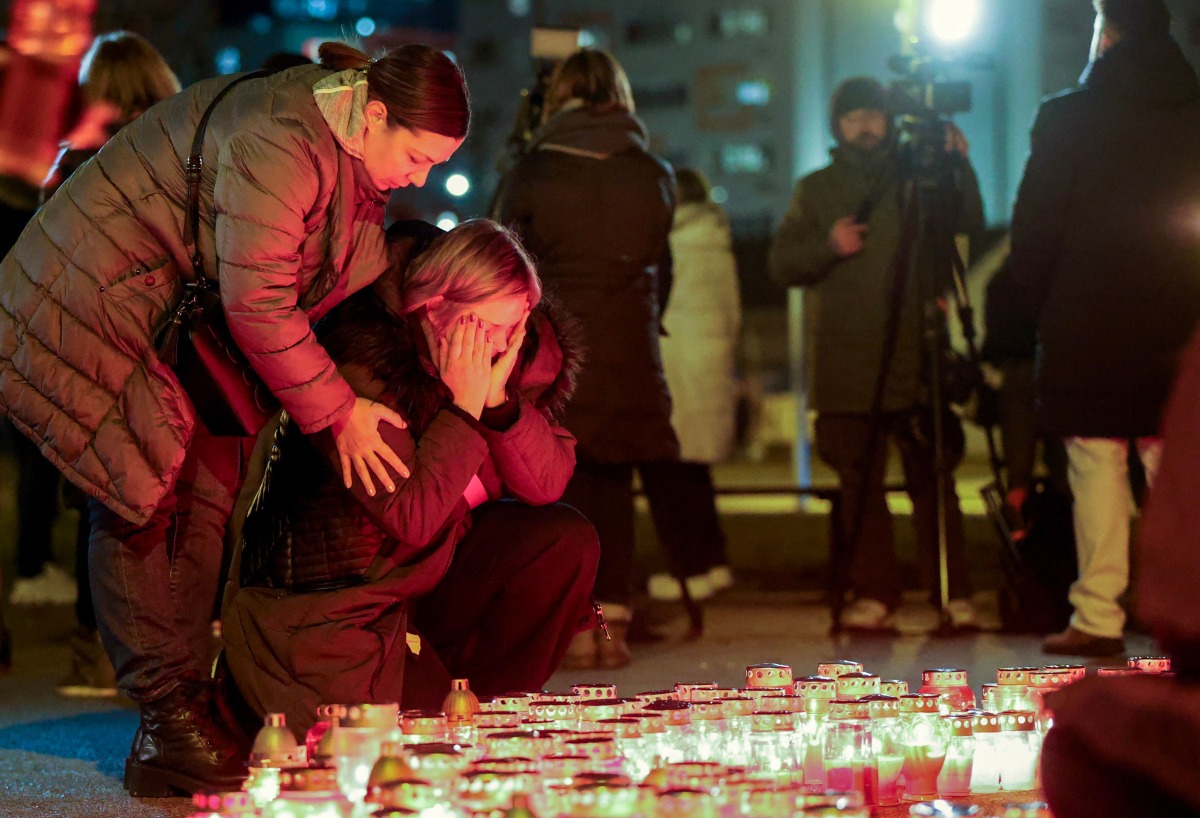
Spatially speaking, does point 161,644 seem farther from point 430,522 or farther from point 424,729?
point 424,729

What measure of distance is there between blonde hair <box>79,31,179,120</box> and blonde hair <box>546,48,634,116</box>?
3.93 ft

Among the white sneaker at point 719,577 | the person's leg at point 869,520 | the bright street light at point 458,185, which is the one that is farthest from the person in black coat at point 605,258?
the bright street light at point 458,185

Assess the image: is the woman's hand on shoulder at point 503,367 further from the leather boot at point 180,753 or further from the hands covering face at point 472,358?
the leather boot at point 180,753

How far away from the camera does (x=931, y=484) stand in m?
5.22

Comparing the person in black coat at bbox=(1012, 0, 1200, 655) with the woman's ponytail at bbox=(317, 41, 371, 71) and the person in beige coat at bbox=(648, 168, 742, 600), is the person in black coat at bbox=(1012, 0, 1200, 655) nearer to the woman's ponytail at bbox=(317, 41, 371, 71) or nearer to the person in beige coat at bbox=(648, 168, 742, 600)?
the person in beige coat at bbox=(648, 168, 742, 600)

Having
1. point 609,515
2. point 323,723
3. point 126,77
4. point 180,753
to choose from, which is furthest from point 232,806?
point 609,515

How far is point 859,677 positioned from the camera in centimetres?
261

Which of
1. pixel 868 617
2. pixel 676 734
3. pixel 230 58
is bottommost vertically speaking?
pixel 230 58

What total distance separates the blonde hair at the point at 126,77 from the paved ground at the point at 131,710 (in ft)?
4.72

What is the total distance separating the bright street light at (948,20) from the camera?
5.11 meters

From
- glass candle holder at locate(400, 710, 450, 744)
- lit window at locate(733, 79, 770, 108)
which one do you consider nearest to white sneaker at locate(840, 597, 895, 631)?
glass candle holder at locate(400, 710, 450, 744)

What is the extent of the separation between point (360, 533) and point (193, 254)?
1.84ft

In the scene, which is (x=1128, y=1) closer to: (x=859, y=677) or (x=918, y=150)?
(x=918, y=150)

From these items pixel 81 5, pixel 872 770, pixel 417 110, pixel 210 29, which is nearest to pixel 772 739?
pixel 872 770
